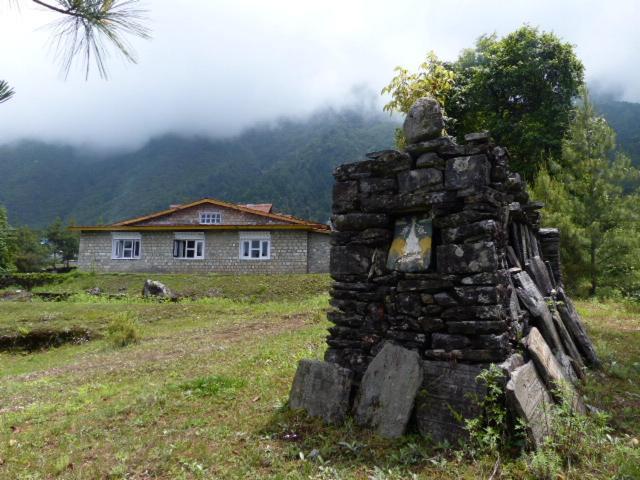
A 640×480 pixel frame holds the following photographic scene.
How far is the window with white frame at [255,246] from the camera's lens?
26.5 m

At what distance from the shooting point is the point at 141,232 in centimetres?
2803

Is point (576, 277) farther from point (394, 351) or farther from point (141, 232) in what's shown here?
point (141, 232)

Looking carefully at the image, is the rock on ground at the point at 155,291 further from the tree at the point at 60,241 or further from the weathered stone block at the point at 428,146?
the tree at the point at 60,241

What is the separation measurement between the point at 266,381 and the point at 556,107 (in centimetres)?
2700

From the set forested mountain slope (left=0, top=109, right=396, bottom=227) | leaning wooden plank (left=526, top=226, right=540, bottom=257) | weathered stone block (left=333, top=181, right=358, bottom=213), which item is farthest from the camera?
forested mountain slope (left=0, top=109, right=396, bottom=227)

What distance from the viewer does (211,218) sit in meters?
28.8

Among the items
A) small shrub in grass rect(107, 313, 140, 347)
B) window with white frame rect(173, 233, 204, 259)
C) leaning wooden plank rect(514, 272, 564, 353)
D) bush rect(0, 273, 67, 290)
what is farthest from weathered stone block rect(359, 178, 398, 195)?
bush rect(0, 273, 67, 290)

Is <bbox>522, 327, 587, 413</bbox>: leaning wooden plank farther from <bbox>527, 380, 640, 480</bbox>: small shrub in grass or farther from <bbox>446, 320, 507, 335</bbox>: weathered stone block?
<bbox>446, 320, 507, 335</bbox>: weathered stone block

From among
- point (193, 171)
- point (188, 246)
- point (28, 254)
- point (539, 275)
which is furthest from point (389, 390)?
point (193, 171)

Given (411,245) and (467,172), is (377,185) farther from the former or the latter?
(467,172)

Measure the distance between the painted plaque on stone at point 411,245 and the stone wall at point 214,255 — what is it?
68.3 feet

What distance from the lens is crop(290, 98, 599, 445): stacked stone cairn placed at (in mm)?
4246

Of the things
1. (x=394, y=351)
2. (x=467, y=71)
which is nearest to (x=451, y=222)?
(x=394, y=351)

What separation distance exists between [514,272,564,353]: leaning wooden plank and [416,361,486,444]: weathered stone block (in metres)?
1.41
